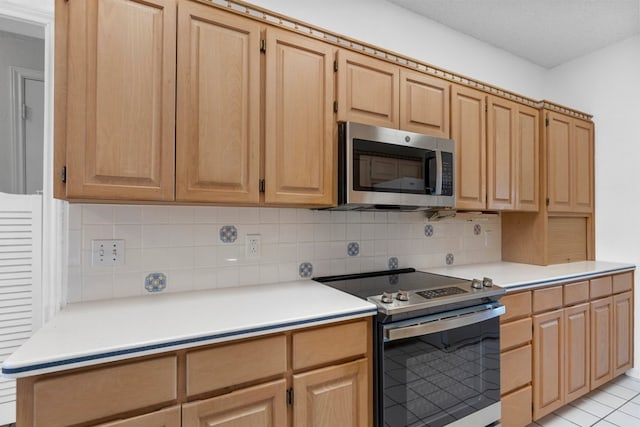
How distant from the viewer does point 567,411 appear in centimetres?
208

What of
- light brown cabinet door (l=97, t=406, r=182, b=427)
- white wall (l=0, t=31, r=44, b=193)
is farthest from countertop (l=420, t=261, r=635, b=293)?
white wall (l=0, t=31, r=44, b=193)

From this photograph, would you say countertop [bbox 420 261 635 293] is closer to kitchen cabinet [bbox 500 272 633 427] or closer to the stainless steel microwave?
kitchen cabinet [bbox 500 272 633 427]

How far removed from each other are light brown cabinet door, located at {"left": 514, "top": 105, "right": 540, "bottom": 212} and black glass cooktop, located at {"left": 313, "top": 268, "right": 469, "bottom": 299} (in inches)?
37.0

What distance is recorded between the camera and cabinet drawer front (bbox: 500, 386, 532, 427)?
5.75 feet

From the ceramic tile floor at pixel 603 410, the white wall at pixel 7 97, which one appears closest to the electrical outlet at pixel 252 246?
the white wall at pixel 7 97

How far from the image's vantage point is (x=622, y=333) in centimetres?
240

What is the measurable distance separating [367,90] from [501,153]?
117 centimetres

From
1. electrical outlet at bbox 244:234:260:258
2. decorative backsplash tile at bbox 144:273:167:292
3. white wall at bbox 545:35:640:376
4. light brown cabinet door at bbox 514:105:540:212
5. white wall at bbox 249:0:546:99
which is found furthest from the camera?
white wall at bbox 545:35:640:376

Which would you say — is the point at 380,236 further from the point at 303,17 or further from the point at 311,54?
the point at 303,17

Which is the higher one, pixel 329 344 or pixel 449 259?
pixel 449 259

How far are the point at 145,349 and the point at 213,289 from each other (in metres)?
0.68

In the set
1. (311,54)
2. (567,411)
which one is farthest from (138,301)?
(567,411)

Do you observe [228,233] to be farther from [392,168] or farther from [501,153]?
[501,153]

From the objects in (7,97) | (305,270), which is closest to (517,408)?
(305,270)
